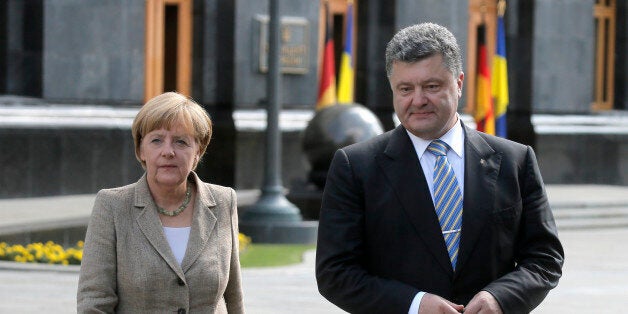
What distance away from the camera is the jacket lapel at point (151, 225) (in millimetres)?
4297

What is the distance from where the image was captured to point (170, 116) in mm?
4301

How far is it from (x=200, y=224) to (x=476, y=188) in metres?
0.91

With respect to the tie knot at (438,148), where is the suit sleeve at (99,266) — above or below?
below

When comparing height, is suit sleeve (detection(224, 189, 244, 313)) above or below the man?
below

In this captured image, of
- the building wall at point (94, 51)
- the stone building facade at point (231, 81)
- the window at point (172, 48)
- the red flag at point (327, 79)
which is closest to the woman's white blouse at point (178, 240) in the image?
the stone building facade at point (231, 81)

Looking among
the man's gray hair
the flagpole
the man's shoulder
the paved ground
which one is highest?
the man's gray hair

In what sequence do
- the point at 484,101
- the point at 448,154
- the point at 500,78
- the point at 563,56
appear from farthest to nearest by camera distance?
the point at 563,56 → the point at 500,78 → the point at 484,101 → the point at 448,154

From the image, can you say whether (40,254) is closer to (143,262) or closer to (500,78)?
(143,262)

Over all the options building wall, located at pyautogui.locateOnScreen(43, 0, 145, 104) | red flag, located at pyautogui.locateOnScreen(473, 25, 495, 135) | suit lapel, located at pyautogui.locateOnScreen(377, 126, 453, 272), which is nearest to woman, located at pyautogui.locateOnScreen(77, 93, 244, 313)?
suit lapel, located at pyautogui.locateOnScreen(377, 126, 453, 272)

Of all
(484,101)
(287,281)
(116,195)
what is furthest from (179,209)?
(484,101)

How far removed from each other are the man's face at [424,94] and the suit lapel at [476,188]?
16 cm

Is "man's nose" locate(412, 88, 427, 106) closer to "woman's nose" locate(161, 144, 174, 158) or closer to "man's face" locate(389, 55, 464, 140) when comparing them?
"man's face" locate(389, 55, 464, 140)

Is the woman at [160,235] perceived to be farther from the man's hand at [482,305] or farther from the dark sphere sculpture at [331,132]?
the dark sphere sculpture at [331,132]

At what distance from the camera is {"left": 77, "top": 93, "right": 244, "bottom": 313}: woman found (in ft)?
14.0
